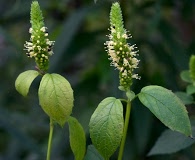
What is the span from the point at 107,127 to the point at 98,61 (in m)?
1.42

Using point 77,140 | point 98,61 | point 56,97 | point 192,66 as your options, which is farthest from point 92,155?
point 98,61

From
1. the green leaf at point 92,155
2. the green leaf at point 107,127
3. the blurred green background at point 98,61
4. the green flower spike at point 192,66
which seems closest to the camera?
the green leaf at point 107,127

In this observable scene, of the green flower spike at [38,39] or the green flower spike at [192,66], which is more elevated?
the green flower spike at [38,39]

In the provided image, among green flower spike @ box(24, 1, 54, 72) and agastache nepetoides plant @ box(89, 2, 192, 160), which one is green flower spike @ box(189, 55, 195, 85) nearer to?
agastache nepetoides plant @ box(89, 2, 192, 160)

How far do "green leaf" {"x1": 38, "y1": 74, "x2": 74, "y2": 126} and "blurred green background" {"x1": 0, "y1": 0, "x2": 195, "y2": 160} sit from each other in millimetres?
890

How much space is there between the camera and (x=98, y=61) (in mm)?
2373

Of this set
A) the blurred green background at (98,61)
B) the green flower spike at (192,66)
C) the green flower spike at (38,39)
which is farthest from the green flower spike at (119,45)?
the blurred green background at (98,61)

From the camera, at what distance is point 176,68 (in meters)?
2.20

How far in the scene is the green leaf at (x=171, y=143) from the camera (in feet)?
4.03

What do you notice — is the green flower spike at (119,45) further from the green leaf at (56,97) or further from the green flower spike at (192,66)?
the green flower spike at (192,66)

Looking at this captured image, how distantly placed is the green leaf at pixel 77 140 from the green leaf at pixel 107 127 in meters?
0.07

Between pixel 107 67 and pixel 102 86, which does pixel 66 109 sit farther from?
pixel 102 86

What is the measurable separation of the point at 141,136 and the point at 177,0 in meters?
0.55

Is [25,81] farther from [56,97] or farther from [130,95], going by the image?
[130,95]
